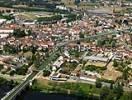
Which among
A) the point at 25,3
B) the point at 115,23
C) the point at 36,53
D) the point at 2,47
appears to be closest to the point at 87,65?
the point at 36,53

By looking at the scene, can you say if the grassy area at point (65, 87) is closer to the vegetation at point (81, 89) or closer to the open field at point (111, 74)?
the vegetation at point (81, 89)

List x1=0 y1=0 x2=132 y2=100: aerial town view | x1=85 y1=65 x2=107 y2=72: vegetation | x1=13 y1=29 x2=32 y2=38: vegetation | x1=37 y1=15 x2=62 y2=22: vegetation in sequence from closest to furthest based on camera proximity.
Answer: x1=0 y1=0 x2=132 y2=100: aerial town view → x1=85 y1=65 x2=107 y2=72: vegetation → x1=13 y1=29 x2=32 y2=38: vegetation → x1=37 y1=15 x2=62 y2=22: vegetation

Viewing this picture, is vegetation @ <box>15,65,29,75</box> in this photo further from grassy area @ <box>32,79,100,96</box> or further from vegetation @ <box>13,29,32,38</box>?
vegetation @ <box>13,29,32,38</box>

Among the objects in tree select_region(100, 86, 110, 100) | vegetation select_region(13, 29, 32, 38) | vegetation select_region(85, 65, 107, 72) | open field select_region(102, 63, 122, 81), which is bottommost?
tree select_region(100, 86, 110, 100)

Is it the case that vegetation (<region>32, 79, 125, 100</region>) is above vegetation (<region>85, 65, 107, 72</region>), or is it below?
below

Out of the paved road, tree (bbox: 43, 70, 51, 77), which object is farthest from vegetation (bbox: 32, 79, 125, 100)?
tree (bbox: 43, 70, 51, 77)

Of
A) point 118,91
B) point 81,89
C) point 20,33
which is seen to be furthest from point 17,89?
point 20,33

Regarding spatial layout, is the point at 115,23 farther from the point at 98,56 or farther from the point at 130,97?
the point at 130,97

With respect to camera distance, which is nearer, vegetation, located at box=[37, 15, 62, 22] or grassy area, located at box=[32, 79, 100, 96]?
grassy area, located at box=[32, 79, 100, 96]

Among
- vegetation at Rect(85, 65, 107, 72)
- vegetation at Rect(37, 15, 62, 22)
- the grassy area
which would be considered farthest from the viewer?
vegetation at Rect(37, 15, 62, 22)
